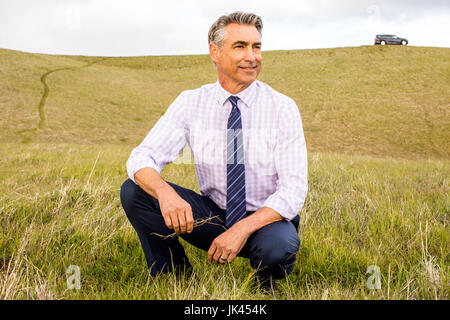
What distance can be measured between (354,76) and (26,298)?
34599 mm

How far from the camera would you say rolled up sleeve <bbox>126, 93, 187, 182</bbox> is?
245cm

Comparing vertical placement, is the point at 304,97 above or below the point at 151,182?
above

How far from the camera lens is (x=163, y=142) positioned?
2598 mm

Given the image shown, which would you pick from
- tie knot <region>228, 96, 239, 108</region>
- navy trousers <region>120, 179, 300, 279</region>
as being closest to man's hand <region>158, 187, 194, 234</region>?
navy trousers <region>120, 179, 300, 279</region>

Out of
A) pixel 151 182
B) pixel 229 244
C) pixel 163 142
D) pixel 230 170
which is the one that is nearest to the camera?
pixel 229 244

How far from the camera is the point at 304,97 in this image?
92.9 feet

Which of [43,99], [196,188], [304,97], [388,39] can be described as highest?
[388,39]

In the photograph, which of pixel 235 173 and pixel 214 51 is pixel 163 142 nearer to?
pixel 235 173

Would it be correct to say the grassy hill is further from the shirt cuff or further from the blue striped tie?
the shirt cuff

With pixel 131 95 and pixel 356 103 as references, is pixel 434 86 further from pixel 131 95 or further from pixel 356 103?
pixel 131 95

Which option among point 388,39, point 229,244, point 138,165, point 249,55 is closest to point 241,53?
point 249,55

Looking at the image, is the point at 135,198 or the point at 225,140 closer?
the point at 135,198

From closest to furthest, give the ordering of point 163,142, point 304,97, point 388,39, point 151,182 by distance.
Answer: point 151,182
point 163,142
point 304,97
point 388,39

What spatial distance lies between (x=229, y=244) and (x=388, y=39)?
1904 inches
